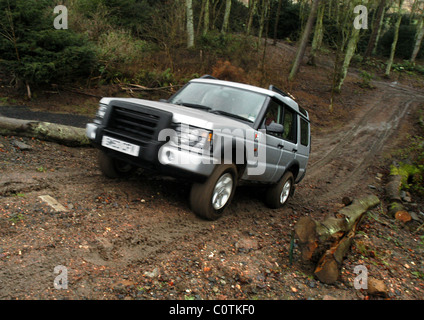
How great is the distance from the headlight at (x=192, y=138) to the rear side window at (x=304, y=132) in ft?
11.3

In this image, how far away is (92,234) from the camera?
359 cm

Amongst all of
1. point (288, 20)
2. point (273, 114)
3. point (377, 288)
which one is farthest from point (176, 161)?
point (288, 20)

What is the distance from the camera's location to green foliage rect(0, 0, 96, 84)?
883 centimetres

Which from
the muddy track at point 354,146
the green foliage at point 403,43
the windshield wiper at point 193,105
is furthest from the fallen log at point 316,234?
the green foliage at point 403,43

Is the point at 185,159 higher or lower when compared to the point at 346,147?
higher

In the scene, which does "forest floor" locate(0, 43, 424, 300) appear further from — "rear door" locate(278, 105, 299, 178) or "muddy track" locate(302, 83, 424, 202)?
"muddy track" locate(302, 83, 424, 202)

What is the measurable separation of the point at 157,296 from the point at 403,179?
356 inches

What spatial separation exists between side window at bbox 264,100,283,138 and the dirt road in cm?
159

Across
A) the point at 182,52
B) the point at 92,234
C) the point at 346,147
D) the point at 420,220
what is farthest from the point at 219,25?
the point at 92,234

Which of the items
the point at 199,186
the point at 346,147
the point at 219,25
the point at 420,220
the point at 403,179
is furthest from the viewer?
the point at 219,25

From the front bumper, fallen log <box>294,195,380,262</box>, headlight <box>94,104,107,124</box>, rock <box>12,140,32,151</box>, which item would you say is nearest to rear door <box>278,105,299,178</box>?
fallen log <box>294,195,380,262</box>

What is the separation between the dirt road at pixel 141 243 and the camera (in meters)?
2.88
